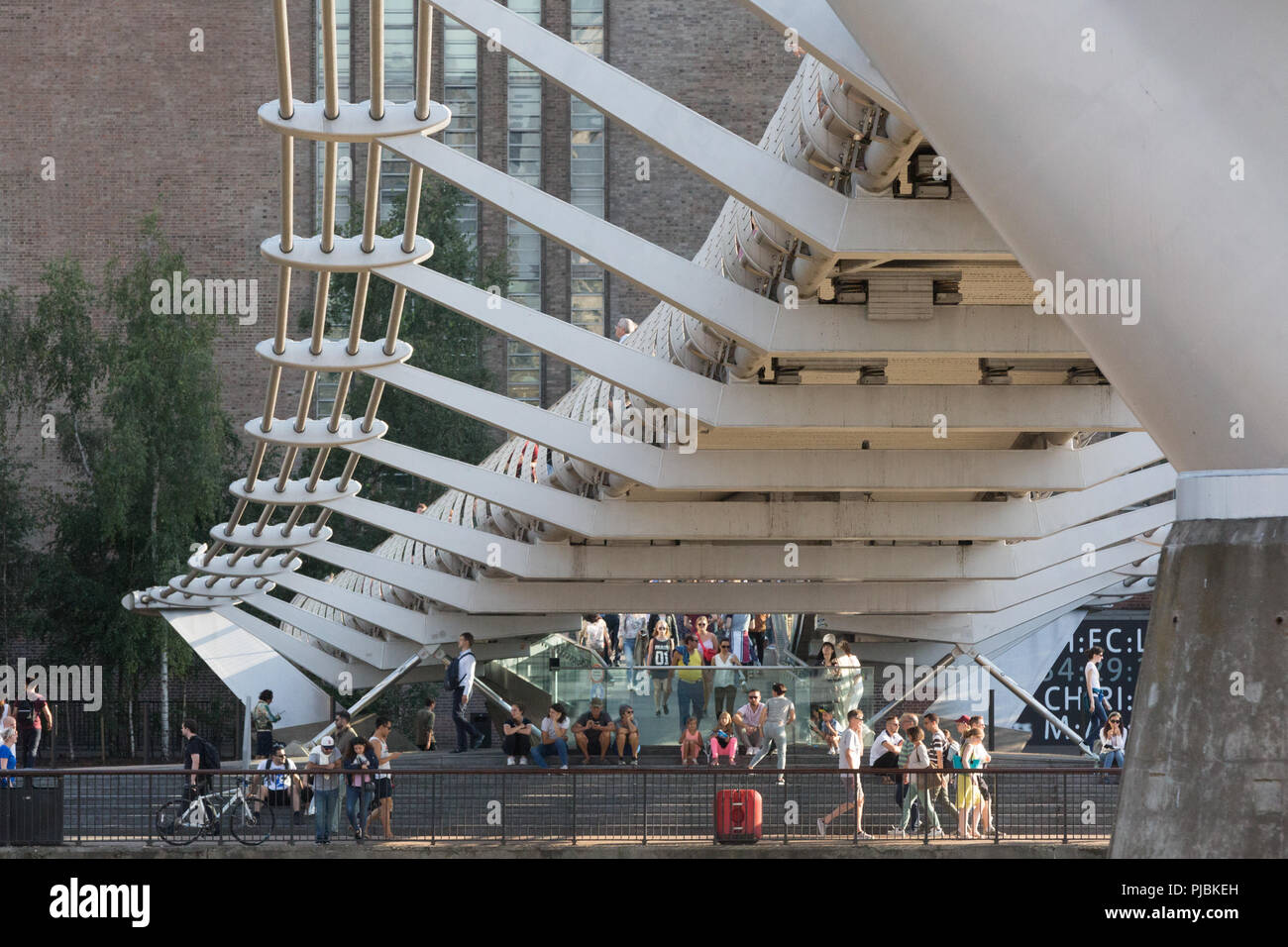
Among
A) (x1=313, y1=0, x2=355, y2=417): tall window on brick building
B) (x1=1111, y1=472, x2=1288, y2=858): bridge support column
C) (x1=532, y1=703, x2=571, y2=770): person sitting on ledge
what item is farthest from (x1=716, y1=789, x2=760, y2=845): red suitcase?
(x1=313, y1=0, x2=355, y2=417): tall window on brick building

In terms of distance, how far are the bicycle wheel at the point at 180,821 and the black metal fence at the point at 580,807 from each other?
82mm

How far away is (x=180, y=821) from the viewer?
63.3 ft

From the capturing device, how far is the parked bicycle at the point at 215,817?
1920 cm

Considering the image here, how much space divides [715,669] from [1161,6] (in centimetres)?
1933

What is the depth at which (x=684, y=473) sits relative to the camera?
21.0 meters

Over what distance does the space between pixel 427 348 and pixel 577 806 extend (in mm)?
23637

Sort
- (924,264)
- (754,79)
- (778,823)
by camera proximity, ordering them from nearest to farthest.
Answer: (924,264) → (778,823) → (754,79)

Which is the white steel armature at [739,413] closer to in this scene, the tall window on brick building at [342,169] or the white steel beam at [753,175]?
the white steel beam at [753,175]

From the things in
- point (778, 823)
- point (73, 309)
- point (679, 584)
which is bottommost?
point (778, 823)

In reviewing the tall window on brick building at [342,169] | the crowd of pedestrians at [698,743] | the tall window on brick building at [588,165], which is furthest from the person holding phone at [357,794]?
the tall window on brick building at [588,165]

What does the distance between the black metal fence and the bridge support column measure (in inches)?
479

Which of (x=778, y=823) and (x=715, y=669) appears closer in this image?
(x=778, y=823)
